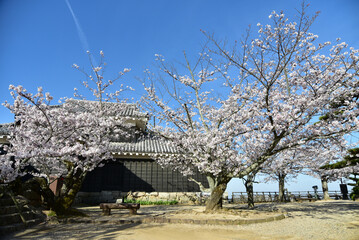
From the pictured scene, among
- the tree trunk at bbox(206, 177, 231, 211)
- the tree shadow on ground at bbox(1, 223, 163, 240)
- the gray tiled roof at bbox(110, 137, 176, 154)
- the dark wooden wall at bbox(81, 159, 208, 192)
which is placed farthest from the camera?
the gray tiled roof at bbox(110, 137, 176, 154)

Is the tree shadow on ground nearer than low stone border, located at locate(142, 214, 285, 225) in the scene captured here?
Yes

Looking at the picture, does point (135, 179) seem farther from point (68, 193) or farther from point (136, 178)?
point (68, 193)

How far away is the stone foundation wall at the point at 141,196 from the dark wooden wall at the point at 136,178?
269 mm

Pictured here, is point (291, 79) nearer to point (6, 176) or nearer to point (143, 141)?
point (6, 176)

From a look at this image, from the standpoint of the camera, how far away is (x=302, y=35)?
7.92 metres

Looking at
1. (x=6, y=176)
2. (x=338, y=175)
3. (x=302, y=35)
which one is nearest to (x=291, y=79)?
(x=302, y=35)

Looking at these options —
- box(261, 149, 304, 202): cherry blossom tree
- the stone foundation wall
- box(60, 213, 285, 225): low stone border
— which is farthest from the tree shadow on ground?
box(261, 149, 304, 202): cherry blossom tree

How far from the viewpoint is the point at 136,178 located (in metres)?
15.7

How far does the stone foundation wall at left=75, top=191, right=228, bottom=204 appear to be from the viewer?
14750 mm

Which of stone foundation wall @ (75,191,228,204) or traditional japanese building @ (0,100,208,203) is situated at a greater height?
traditional japanese building @ (0,100,208,203)

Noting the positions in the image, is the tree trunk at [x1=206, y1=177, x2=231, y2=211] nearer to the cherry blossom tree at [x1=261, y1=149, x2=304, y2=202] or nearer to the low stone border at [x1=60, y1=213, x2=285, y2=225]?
the low stone border at [x1=60, y1=213, x2=285, y2=225]

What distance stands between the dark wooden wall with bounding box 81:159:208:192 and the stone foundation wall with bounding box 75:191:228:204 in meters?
0.27

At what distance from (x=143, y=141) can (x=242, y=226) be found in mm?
11825

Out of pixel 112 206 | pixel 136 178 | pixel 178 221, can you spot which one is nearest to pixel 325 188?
pixel 136 178
